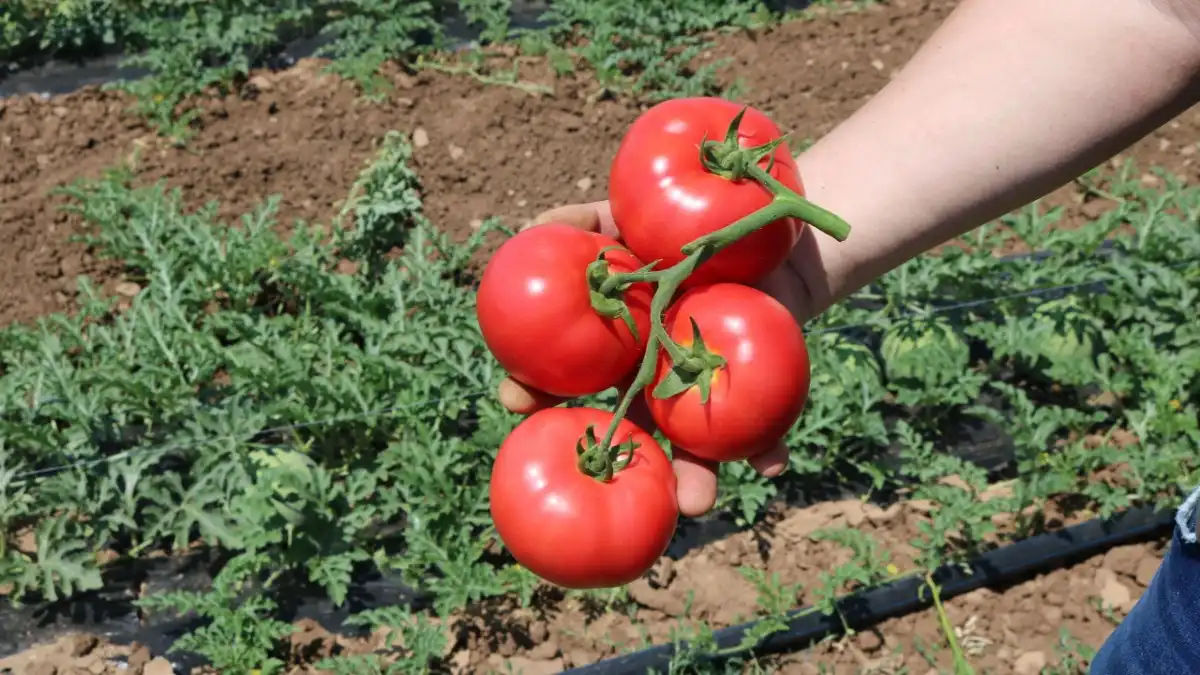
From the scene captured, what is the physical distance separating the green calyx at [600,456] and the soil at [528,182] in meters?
1.25

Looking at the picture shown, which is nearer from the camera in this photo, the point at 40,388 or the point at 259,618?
the point at 259,618

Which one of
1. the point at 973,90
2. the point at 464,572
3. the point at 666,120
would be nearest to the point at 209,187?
the point at 464,572

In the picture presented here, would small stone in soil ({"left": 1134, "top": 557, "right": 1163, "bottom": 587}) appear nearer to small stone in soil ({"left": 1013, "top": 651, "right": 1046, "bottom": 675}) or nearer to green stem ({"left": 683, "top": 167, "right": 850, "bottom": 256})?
small stone in soil ({"left": 1013, "top": 651, "right": 1046, "bottom": 675})

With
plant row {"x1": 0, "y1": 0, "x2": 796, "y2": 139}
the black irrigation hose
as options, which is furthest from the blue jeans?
plant row {"x1": 0, "y1": 0, "x2": 796, "y2": 139}

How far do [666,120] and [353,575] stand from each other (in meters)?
1.79

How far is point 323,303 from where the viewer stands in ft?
11.4

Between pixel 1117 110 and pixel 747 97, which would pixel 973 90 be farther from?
pixel 747 97

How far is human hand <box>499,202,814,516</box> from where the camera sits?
6.17ft

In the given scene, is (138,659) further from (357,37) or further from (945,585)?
(357,37)

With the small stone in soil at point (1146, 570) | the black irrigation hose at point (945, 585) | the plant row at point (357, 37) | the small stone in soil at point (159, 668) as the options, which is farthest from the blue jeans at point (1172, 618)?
the plant row at point (357, 37)

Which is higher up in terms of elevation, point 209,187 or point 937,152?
point 937,152

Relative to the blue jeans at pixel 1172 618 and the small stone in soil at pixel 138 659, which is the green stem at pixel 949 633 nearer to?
the blue jeans at pixel 1172 618

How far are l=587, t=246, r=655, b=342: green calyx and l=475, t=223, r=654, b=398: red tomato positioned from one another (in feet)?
0.05

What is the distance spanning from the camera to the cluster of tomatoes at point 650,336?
1.68 m
